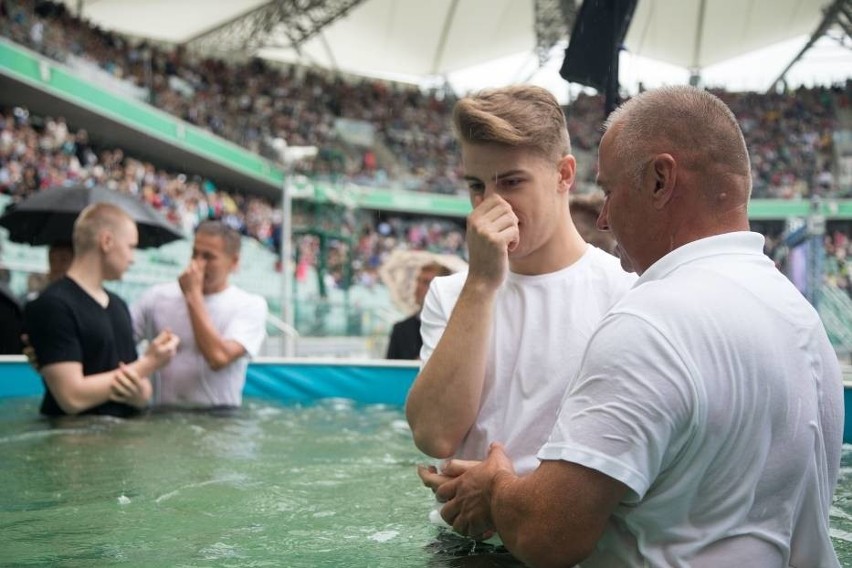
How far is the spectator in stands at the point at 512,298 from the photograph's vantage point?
1717 millimetres

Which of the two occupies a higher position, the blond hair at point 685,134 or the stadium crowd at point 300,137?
the stadium crowd at point 300,137

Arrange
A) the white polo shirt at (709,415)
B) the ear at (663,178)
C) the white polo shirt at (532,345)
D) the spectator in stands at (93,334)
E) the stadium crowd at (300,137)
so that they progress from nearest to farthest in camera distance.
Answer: the white polo shirt at (709,415)
the ear at (663,178)
the white polo shirt at (532,345)
the spectator in stands at (93,334)
the stadium crowd at (300,137)

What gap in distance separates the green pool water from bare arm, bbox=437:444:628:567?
1.82ft

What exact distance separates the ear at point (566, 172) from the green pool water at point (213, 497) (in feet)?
2.87

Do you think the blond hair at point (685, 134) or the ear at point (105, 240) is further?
the ear at point (105, 240)

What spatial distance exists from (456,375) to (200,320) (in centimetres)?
301

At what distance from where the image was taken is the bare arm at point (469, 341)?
1.70 metres

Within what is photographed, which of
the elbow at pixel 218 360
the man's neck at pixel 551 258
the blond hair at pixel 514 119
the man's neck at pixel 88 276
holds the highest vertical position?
the blond hair at pixel 514 119

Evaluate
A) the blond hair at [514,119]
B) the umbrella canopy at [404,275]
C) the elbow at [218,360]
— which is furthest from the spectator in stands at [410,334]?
the blond hair at [514,119]

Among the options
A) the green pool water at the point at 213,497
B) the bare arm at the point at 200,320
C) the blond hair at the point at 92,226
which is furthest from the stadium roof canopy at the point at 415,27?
the green pool water at the point at 213,497

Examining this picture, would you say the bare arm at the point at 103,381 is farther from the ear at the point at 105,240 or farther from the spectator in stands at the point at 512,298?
the spectator in stands at the point at 512,298

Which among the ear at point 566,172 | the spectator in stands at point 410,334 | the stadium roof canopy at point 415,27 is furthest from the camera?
the stadium roof canopy at point 415,27

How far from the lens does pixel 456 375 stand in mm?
1710

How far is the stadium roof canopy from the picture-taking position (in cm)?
2328
